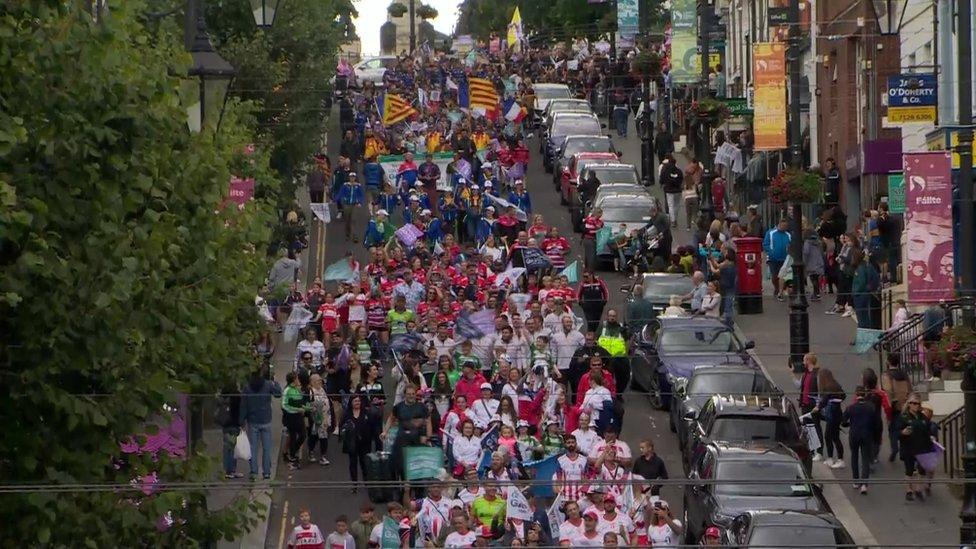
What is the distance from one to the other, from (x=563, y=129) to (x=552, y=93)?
922 cm

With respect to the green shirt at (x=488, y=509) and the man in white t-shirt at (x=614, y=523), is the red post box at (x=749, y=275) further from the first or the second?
the man in white t-shirt at (x=614, y=523)

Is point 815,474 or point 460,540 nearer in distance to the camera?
point 460,540

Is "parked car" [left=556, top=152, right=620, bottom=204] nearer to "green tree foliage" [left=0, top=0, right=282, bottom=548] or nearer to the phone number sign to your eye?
the phone number sign

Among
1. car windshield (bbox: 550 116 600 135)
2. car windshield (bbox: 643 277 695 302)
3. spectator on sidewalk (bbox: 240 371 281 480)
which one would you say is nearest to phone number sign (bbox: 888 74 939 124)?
car windshield (bbox: 643 277 695 302)

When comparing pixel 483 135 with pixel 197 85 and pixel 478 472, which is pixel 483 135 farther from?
pixel 197 85

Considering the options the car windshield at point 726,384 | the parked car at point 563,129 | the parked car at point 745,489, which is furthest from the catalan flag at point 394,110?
the parked car at point 745,489

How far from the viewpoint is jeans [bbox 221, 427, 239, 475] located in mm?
27922

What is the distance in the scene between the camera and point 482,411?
28250mm

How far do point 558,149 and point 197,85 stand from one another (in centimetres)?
3562

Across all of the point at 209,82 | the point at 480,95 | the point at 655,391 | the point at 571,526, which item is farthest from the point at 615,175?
the point at 209,82

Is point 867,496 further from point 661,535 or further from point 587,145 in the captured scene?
point 587,145

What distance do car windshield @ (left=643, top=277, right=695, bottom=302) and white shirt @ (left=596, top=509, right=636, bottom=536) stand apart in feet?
44.4

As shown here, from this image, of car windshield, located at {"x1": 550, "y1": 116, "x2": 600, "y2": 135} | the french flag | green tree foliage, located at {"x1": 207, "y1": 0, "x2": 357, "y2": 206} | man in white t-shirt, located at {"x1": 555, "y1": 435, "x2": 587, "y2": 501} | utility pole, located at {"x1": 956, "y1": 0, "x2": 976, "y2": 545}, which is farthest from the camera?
car windshield, located at {"x1": 550, "y1": 116, "x2": 600, "y2": 135}

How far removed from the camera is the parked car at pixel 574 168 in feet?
167
